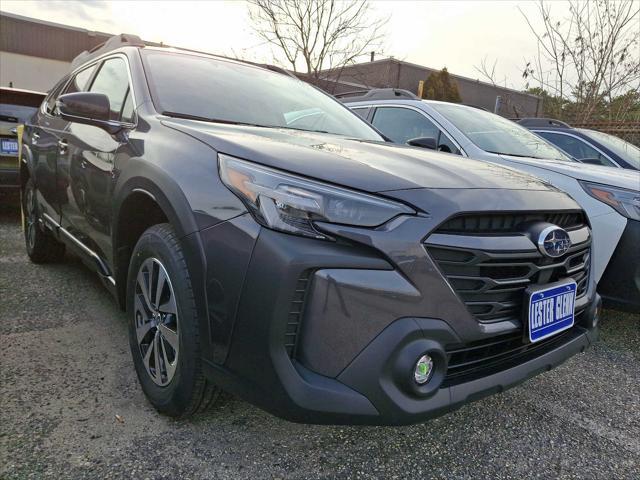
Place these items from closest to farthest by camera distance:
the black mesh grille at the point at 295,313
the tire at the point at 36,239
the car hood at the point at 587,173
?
the black mesh grille at the point at 295,313 → the car hood at the point at 587,173 → the tire at the point at 36,239

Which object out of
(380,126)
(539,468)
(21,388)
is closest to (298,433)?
(539,468)

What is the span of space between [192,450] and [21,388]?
36.4 inches

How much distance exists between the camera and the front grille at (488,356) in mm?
1603

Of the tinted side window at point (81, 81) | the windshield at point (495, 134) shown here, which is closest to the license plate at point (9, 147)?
the tinted side window at point (81, 81)

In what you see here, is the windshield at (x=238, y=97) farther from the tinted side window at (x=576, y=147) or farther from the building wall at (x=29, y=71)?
the building wall at (x=29, y=71)

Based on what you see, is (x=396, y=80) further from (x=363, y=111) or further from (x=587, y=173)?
(x=587, y=173)

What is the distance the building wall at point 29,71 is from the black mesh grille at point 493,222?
78.2ft

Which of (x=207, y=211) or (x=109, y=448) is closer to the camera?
(x=207, y=211)

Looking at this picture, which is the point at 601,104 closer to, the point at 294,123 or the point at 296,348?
the point at 294,123

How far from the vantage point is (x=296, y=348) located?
1.43 m

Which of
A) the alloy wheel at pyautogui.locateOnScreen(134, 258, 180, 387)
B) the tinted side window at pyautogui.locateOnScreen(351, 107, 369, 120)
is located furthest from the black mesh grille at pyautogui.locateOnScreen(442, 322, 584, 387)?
the tinted side window at pyautogui.locateOnScreen(351, 107, 369, 120)

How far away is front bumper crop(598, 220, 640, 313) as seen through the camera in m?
2.91

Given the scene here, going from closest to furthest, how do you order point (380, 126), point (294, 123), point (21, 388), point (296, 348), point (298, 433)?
point (296, 348), point (298, 433), point (21, 388), point (294, 123), point (380, 126)

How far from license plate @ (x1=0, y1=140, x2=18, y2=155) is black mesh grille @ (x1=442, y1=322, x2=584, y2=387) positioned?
5.65m
